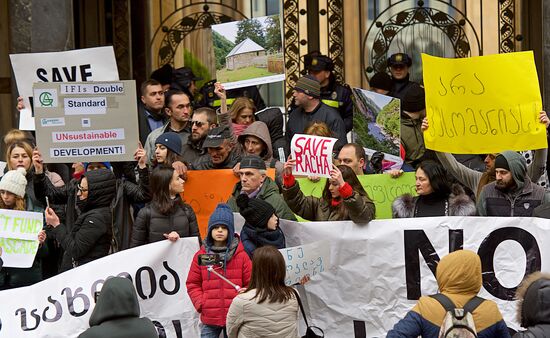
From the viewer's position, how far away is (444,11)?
18609 mm

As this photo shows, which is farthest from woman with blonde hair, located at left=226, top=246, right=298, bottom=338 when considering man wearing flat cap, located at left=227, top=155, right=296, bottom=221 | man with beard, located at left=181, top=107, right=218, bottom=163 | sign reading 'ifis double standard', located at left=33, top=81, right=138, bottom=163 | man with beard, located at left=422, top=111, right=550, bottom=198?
man with beard, located at left=181, top=107, right=218, bottom=163

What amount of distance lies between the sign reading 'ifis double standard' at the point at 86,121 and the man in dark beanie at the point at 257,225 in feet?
5.97

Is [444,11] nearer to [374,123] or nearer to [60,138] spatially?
[374,123]

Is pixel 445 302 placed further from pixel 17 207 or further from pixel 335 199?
pixel 17 207

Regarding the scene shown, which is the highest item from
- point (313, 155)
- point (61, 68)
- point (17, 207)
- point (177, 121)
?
point (61, 68)

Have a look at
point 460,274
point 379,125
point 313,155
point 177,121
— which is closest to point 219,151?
point 177,121

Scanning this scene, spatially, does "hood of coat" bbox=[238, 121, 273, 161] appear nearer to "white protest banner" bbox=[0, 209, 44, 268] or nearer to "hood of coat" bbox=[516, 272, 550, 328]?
"white protest banner" bbox=[0, 209, 44, 268]

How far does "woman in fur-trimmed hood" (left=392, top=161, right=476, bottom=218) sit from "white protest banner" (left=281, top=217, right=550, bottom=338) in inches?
6.5

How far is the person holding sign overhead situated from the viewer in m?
13.0

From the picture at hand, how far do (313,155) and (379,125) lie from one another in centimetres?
182

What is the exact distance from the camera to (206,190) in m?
14.4

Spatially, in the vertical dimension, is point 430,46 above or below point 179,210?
above

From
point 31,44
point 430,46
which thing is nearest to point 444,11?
point 430,46

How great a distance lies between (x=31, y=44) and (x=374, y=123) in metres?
3.90
